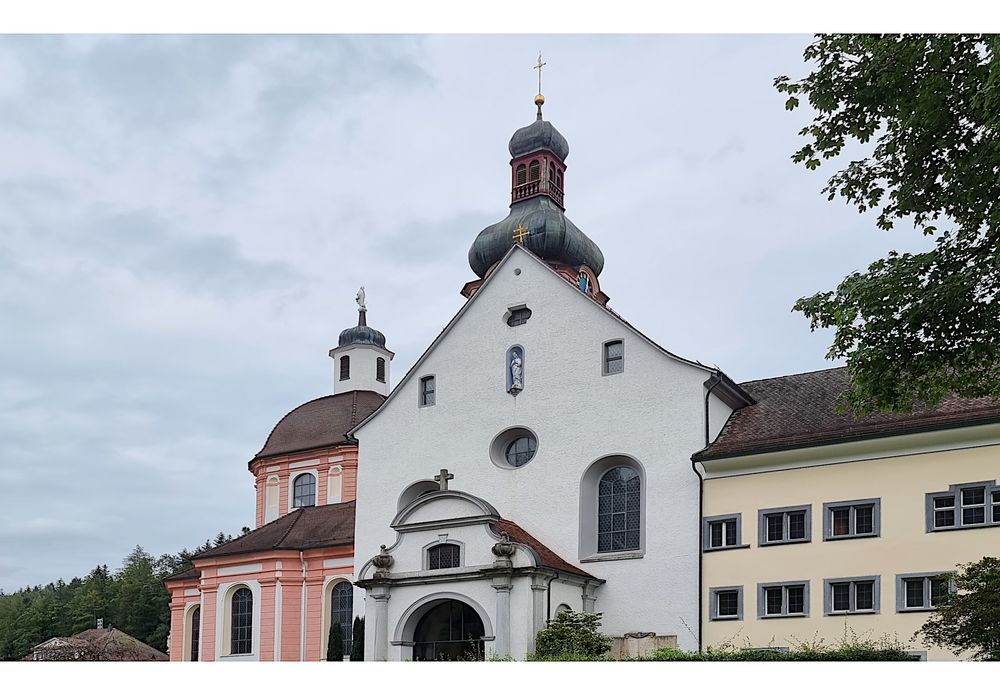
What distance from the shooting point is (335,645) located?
110ft

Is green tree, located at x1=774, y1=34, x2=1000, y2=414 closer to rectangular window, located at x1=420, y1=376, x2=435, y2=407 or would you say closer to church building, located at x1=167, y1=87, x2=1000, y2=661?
church building, located at x1=167, y1=87, x2=1000, y2=661

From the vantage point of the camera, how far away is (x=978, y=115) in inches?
607

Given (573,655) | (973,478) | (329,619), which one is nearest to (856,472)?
(973,478)

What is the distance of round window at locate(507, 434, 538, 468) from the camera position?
30.4 meters

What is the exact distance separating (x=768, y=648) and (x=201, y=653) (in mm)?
19863

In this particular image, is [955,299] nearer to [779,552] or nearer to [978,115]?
[978,115]

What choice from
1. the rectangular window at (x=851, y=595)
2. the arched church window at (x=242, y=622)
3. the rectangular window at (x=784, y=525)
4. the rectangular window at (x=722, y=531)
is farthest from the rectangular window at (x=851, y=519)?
the arched church window at (x=242, y=622)

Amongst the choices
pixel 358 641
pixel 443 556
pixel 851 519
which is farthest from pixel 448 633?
pixel 851 519

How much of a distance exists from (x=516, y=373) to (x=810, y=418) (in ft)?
26.1

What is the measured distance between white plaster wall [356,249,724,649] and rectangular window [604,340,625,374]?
0.18m

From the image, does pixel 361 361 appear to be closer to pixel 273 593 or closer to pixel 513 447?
pixel 273 593

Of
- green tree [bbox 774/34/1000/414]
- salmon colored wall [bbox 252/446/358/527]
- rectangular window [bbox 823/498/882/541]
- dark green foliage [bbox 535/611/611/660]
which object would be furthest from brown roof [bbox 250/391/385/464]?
green tree [bbox 774/34/1000/414]

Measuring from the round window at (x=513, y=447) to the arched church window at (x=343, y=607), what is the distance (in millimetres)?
8560

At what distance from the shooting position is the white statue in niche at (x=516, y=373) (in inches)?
1207
